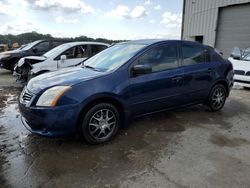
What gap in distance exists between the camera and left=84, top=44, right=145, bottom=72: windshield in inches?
142

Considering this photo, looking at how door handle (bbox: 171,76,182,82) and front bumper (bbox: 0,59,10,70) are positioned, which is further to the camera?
front bumper (bbox: 0,59,10,70)

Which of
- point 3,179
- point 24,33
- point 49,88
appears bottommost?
point 3,179

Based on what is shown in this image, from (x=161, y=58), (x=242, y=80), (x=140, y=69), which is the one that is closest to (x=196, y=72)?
(x=161, y=58)

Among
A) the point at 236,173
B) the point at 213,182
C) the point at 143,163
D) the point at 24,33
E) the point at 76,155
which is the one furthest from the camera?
the point at 24,33

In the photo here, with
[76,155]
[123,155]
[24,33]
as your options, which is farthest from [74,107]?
[24,33]

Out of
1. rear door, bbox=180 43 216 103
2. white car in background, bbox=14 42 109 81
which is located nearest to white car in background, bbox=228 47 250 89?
rear door, bbox=180 43 216 103

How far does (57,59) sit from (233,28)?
10.2m

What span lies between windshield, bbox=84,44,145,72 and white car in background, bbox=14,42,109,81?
9.68ft

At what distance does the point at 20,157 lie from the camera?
9.78 ft

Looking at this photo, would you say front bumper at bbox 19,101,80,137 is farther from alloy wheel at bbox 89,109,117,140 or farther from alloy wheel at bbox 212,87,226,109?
alloy wheel at bbox 212,87,226,109

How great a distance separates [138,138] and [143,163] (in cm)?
77

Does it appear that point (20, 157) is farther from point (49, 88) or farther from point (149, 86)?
point (149, 86)

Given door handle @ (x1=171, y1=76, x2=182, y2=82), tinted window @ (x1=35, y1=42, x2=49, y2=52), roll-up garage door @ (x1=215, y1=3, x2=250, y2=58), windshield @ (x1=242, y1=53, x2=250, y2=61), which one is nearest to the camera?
door handle @ (x1=171, y1=76, x2=182, y2=82)

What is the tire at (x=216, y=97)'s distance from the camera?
4725mm
